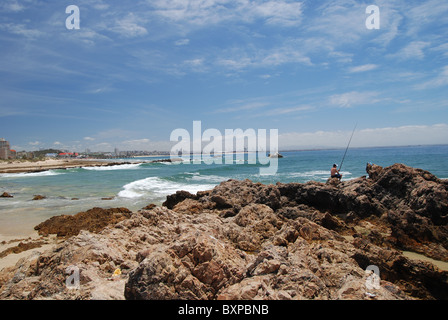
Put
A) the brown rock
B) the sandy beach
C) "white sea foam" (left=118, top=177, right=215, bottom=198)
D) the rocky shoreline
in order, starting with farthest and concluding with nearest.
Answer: the sandy beach → "white sea foam" (left=118, top=177, right=215, bottom=198) → the brown rock → the rocky shoreline

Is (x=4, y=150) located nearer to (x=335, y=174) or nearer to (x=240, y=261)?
(x=335, y=174)

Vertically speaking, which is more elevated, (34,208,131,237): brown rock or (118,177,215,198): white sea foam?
(34,208,131,237): brown rock

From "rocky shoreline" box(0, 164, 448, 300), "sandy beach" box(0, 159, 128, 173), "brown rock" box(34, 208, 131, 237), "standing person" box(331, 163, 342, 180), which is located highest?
"standing person" box(331, 163, 342, 180)

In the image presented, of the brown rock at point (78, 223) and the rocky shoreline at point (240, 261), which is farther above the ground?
the rocky shoreline at point (240, 261)

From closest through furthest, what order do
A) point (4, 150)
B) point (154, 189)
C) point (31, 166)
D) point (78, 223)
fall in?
point (78, 223), point (154, 189), point (31, 166), point (4, 150)

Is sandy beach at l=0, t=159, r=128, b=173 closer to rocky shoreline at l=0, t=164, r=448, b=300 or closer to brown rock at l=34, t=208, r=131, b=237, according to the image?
brown rock at l=34, t=208, r=131, b=237

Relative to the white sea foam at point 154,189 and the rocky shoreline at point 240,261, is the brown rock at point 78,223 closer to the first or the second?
the rocky shoreline at point 240,261

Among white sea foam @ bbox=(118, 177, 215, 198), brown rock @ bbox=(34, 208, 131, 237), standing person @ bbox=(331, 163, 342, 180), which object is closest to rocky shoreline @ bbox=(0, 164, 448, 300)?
brown rock @ bbox=(34, 208, 131, 237)

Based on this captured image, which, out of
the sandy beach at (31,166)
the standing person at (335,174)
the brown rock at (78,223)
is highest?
the standing person at (335,174)

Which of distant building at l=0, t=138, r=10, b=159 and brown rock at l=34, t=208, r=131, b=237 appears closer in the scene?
brown rock at l=34, t=208, r=131, b=237

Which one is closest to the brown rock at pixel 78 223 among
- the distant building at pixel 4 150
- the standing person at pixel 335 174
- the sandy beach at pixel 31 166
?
the standing person at pixel 335 174

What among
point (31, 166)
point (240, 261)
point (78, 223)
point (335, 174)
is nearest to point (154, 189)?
point (78, 223)

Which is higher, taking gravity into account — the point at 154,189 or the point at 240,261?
the point at 240,261
